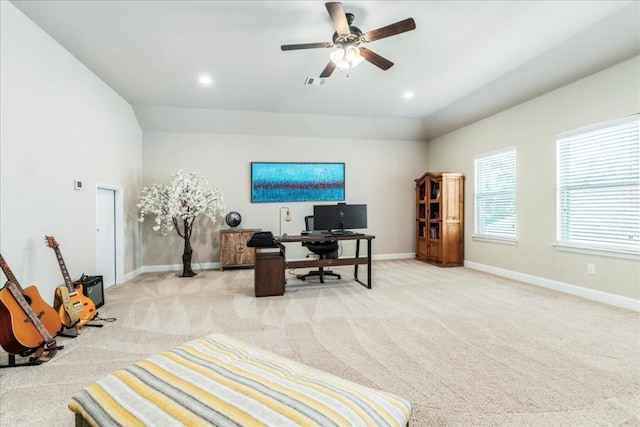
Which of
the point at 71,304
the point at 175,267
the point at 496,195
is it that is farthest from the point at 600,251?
the point at 175,267

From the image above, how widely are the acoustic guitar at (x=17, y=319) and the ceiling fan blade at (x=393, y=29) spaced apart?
3.55 m

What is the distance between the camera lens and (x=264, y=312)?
11.0ft

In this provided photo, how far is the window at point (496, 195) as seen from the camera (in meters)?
4.85

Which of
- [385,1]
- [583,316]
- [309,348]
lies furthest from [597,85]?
[309,348]

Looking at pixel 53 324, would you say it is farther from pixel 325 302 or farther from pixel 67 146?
pixel 325 302

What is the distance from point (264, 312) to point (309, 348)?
1.04 meters

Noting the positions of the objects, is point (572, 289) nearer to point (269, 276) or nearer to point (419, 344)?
point (419, 344)

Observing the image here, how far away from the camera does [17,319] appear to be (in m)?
2.21

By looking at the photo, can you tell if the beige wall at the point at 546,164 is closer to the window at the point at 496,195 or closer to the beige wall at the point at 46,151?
the window at the point at 496,195

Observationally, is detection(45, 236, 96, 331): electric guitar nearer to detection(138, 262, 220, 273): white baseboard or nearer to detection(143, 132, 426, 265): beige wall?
detection(138, 262, 220, 273): white baseboard

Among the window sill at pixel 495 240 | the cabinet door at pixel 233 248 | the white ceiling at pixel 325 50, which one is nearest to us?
the white ceiling at pixel 325 50

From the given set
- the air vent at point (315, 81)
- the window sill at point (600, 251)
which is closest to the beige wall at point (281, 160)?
the air vent at point (315, 81)

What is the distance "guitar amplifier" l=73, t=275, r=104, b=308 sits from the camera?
3.23 meters

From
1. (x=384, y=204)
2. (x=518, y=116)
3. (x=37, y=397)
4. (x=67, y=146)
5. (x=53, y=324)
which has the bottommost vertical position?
(x=37, y=397)
